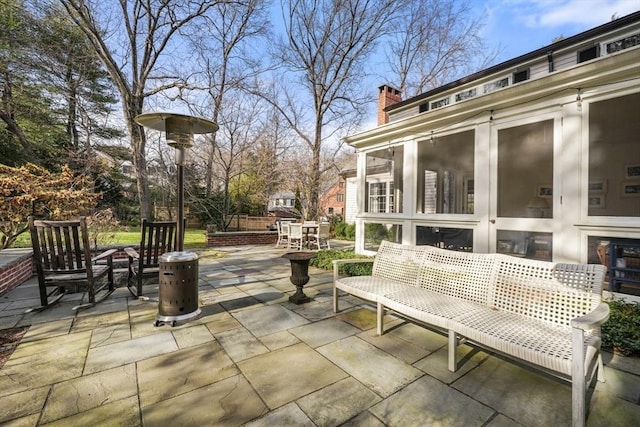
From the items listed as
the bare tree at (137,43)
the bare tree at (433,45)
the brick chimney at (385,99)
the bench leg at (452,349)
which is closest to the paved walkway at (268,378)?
the bench leg at (452,349)

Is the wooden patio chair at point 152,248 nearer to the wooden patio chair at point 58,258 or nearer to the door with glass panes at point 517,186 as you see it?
the wooden patio chair at point 58,258

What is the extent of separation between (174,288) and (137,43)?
9860 mm

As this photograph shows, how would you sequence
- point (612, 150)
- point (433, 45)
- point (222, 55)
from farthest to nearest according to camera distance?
point (433, 45) → point (222, 55) → point (612, 150)

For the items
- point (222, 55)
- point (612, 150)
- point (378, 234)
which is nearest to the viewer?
point (612, 150)

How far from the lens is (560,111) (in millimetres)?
3738

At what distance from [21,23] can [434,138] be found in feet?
47.3

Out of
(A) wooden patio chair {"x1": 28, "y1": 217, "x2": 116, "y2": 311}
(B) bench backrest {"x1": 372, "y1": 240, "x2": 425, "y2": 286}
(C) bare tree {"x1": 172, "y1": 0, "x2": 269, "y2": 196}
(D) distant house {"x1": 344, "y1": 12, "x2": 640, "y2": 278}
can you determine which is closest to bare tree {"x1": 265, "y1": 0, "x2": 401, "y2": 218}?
(C) bare tree {"x1": 172, "y1": 0, "x2": 269, "y2": 196}

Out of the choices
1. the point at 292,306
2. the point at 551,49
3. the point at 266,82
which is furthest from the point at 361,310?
the point at 266,82

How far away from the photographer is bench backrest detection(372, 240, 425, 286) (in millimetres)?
3225

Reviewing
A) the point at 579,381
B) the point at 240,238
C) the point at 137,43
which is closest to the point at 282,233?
the point at 240,238

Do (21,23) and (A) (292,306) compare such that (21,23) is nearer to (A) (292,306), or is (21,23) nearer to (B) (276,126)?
(B) (276,126)

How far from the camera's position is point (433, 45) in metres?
14.7

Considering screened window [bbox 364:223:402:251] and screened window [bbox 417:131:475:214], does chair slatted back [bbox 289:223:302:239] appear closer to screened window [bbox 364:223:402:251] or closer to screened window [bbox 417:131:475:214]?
screened window [bbox 364:223:402:251]

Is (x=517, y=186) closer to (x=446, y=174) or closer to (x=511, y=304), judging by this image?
(x=446, y=174)
